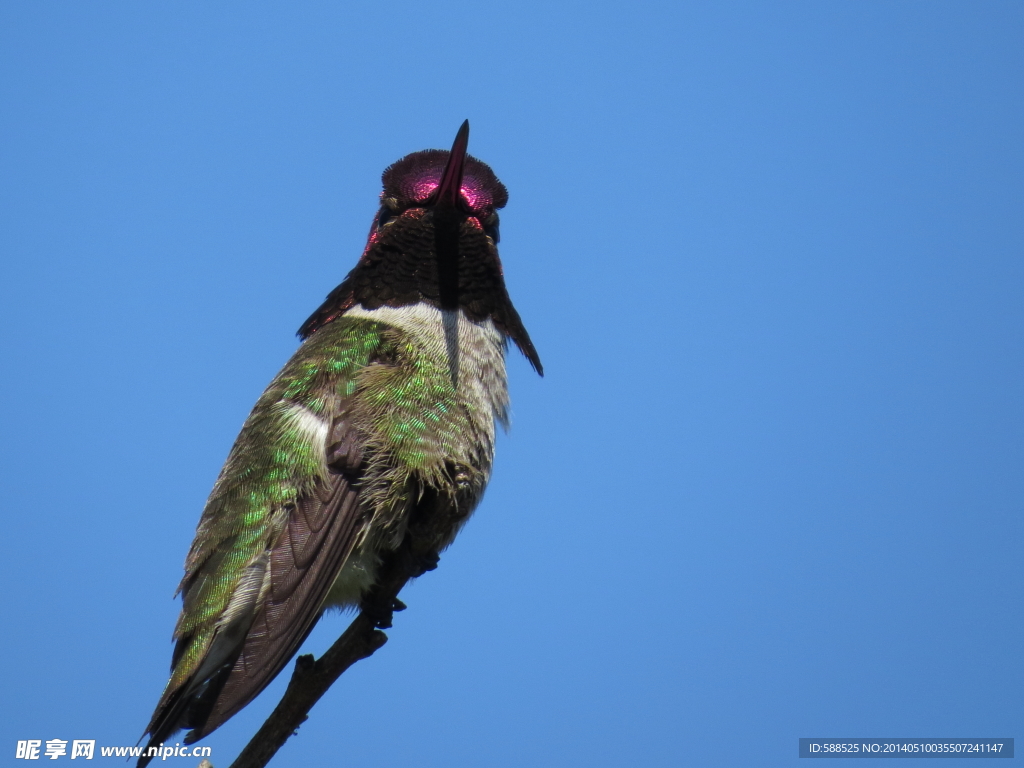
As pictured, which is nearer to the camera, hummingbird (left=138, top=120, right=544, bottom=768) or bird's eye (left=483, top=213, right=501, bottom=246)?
hummingbird (left=138, top=120, right=544, bottom=768)

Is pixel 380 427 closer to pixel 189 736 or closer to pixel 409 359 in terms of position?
pixel 409 359

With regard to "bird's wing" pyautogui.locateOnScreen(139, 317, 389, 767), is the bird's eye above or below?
above

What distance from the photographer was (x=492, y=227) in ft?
22.9

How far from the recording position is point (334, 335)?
6.06 m

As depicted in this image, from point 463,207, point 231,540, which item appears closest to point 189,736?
point 231,540

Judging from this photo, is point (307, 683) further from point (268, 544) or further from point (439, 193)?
point (439, 193)

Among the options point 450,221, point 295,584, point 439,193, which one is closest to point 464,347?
point 450,221

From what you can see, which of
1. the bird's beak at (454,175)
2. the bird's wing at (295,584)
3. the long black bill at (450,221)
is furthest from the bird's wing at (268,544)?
the bird's beak at (454,175)

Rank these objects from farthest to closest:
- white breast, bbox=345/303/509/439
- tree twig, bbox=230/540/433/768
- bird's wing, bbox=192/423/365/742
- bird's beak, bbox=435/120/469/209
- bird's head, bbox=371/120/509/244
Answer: bird's head, bbox=371/120/509/244 < bird's beak, bbox=435/120/469/209 < white breast, bbox=345/303/509/439 < bird's wing, bbox=192/423/365/742 < tree twig, bbox=230/540/433/768

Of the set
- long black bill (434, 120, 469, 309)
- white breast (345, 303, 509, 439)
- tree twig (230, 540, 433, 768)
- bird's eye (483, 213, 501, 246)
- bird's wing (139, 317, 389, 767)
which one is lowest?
tree twig (230, 540, 433, 768)

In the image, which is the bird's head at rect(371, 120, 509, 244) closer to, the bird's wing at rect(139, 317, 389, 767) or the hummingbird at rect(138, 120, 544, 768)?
the hummingbird at rect(138, 120, 544, 768)

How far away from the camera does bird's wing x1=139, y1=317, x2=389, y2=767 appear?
4816mm

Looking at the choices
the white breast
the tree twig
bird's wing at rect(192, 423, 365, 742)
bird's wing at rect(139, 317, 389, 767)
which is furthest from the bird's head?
the tree twig

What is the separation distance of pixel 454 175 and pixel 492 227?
24.4 inches
